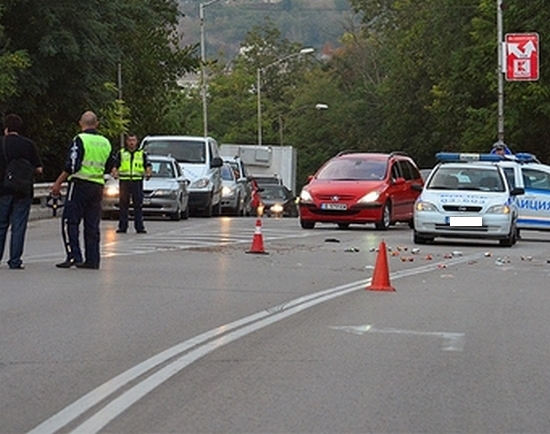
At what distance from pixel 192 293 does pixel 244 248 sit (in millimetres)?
7593

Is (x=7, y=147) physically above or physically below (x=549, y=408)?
above

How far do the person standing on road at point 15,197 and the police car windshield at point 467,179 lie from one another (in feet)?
35.5

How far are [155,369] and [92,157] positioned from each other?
7832mm

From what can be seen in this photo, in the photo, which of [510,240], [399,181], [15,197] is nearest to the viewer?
[15,197]

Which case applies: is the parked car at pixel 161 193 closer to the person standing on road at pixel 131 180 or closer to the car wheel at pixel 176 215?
the car wheel at pixel 176 215

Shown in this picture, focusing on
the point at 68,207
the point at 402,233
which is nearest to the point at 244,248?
the point at 68,207

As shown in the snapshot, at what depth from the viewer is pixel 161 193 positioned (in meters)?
32.4

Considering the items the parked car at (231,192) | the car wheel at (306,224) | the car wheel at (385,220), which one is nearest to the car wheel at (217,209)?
the parked car at (231,192)

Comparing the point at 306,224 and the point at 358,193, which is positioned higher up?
the point at 358,193

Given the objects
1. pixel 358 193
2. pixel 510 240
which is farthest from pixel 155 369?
A: pixel 358 193

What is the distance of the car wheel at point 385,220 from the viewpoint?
29.1 m

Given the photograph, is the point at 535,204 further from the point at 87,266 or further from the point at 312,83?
the point at 312,83

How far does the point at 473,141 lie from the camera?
200 feet

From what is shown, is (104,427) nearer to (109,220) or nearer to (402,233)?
(402,233)
